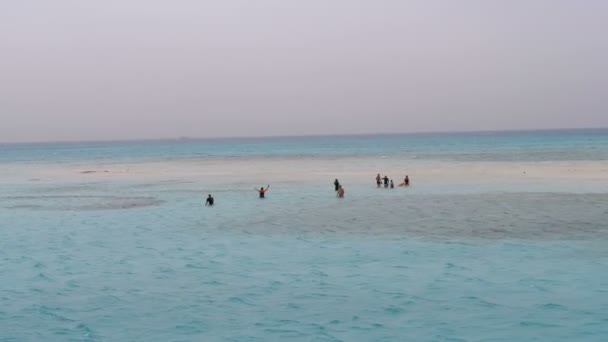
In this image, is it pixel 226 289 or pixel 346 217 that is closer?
pixel 226 289

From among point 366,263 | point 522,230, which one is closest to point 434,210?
point 522,230

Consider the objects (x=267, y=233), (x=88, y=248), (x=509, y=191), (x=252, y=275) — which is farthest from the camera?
(x=509, y=191)

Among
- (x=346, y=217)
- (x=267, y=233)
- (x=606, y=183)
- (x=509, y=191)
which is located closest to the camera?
(x=267, y=233)

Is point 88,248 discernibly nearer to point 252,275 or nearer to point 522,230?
point 252,275

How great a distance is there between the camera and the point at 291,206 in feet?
128

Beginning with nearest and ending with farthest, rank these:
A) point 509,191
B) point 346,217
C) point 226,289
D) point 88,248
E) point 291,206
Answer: point 226,289 < point 88,248 < point 346,217 < point 291,206 < point 509,191

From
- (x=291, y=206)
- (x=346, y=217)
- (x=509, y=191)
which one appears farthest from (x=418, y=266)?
(x=509, y=191)

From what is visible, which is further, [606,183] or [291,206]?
[606,183]

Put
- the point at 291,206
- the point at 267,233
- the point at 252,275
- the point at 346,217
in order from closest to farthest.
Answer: the point at 252,275 → the point at 267,233 → the point at 346,217 → the point at 291,206

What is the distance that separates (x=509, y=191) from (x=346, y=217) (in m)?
15.0

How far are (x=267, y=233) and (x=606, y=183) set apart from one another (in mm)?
28675

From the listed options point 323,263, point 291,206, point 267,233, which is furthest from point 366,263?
point 291,206

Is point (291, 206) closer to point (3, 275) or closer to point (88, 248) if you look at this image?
point (88, 248)

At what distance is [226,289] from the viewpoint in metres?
19.8
